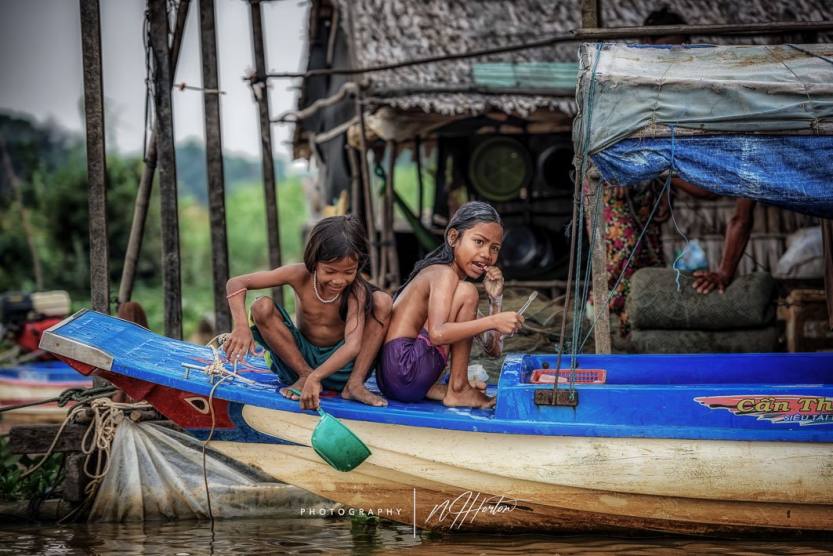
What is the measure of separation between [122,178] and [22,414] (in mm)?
9559

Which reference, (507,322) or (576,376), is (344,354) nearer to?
(507,322)

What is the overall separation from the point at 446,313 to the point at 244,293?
95 cm

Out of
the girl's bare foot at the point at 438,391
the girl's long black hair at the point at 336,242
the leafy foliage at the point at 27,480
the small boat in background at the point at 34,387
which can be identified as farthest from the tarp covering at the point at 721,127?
the small boat in background at the point at 34,387

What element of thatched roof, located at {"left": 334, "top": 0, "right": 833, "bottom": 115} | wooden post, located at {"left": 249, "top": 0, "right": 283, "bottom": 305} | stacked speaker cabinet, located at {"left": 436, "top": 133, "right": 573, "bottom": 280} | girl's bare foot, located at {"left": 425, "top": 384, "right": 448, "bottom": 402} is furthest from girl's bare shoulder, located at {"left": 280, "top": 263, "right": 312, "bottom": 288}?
stacked speaker cabinet, located at {"left": 436, "top": 133, "right": 573, "bottom": 280}

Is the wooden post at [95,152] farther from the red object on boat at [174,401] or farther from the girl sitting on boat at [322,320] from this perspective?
the girl sitting on boat at [322,320]

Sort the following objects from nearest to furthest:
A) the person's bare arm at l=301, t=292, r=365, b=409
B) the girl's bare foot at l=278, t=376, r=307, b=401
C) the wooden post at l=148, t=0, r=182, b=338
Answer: the person's bare arm at l=301, t=292, r=365, b=409
the girl's bare foot at l=278, t=376, r=307, b=401
the wooden post at l=148, t=0, r=182, b=338

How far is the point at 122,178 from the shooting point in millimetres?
17109

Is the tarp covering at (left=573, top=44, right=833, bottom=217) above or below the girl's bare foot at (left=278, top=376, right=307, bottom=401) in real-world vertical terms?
above

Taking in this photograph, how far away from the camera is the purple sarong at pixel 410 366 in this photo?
432cm

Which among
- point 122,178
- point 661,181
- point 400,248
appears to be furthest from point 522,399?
point 122,178

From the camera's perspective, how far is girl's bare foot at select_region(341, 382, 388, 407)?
4266mm

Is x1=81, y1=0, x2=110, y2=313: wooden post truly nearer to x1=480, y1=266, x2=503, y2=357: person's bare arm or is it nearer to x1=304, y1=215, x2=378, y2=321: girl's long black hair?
x1=304, y1=215, x2=378, y2=321: girl's long black hair

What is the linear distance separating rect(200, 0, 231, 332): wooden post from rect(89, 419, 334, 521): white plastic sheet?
1.61 m

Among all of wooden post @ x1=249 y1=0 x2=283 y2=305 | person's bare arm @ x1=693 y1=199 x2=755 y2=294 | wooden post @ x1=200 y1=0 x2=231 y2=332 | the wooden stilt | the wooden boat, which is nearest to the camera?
the wooden boat
